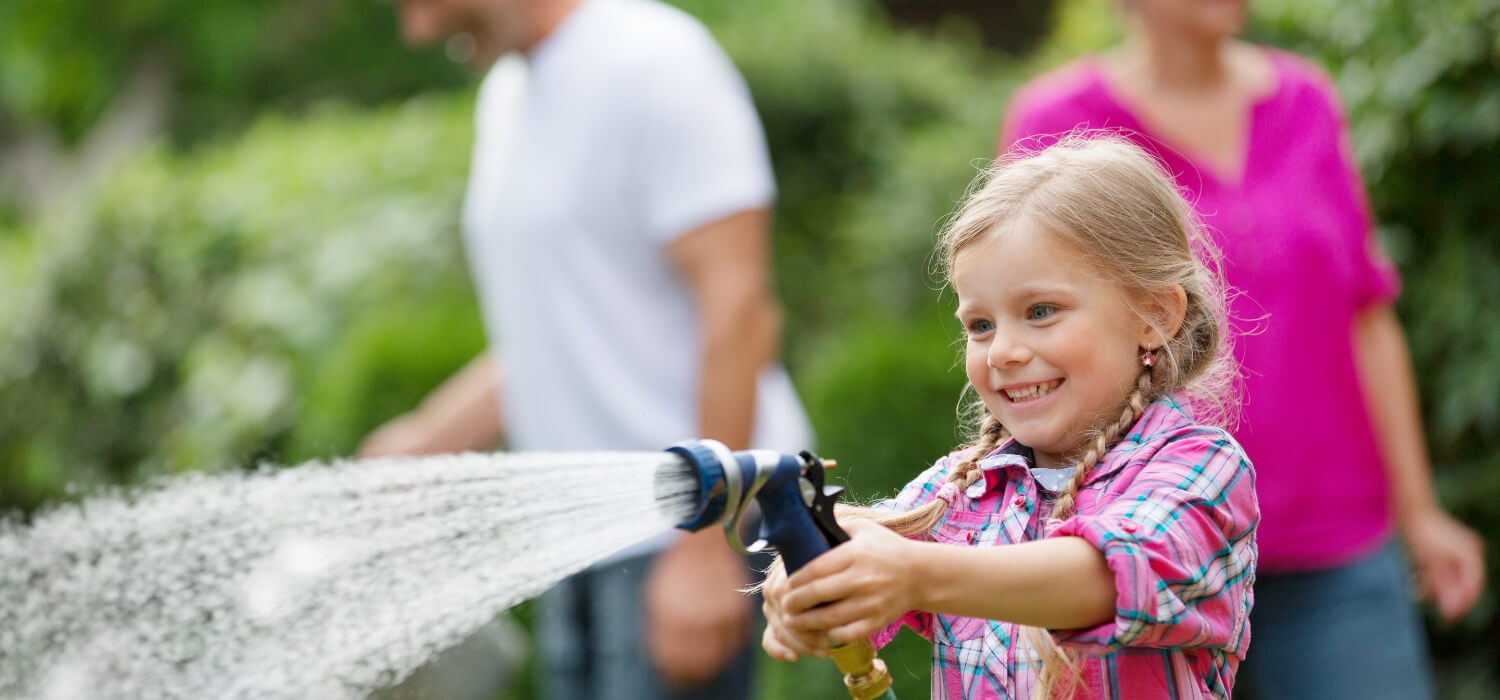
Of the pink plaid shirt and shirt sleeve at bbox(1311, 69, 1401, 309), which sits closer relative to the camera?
the pink plaid shirt

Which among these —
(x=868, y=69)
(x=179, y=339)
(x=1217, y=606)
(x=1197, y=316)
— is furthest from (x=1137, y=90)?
(x=179, y=339)

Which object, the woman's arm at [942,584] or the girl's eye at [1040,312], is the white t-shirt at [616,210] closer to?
the girl's eye at [1040,312]

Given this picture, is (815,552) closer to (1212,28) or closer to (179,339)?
(1212,28)

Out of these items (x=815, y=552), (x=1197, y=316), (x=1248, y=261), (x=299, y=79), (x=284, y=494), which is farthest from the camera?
(x=299, y=79)

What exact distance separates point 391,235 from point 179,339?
66.2 inches

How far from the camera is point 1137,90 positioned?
244cm

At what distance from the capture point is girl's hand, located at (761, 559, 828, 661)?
1.13 m

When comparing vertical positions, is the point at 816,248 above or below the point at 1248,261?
above

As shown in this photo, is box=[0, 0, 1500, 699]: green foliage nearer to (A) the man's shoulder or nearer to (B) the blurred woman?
(B) the blurred woman

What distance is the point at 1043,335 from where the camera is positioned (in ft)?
3.89

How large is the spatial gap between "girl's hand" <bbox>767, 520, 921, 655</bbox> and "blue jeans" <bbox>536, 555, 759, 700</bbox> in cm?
156

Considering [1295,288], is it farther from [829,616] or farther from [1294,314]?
[829,616]

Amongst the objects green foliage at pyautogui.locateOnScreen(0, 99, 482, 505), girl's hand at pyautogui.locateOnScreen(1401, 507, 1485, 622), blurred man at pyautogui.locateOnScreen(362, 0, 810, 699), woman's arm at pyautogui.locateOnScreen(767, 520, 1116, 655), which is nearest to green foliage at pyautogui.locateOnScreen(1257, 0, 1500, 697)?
girl's hand at pyautogui.locateOnScreen(1401, 507, 1485, 622)

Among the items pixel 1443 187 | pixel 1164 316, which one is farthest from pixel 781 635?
pixel 1443 187
